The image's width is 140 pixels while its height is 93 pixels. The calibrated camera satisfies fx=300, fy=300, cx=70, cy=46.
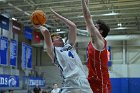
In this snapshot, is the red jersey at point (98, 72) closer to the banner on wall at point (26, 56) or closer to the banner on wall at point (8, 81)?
the banner on wall at point (8, 81)

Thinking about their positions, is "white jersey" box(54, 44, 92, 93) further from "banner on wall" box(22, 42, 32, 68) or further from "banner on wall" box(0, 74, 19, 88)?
"banner on wall" box(22, 42, 32, 68)

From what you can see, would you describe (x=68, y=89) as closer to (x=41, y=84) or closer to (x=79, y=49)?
(x=41, y=84)

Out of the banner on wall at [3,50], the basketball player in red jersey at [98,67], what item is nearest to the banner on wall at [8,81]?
the banner on wall at [3,50]

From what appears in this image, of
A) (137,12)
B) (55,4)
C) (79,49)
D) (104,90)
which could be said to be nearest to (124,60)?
(79,49)

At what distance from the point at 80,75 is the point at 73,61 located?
17 cm

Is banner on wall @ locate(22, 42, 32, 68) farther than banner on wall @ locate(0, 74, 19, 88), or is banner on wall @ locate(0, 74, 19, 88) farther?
banner on wall @ locate(22, 42, 32, 68)

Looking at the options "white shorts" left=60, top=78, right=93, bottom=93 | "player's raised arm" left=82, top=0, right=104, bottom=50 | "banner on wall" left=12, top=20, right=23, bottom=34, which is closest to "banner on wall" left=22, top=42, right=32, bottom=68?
"banner on wall" left=12, top=20, right=23, bottom=34

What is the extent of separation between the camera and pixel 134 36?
54.7 ft

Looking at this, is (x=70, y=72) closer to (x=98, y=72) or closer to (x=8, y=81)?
(x=98, y=72)

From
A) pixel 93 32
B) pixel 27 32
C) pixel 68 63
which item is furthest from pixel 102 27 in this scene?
pixel 27 32

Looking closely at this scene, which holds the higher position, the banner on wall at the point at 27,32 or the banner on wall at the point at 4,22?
the banner on wall at the point at 4,22

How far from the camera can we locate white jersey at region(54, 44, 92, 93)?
3.23m

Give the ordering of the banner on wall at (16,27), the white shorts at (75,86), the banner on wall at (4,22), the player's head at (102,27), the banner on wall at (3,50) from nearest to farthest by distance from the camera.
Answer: the white shorts at (75,86), the player's head at (102,27), the banner on wall at (3,50), the banner on wall at (4,22), the banner on wall at (16,27)

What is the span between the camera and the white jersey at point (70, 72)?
3230 millimetres
